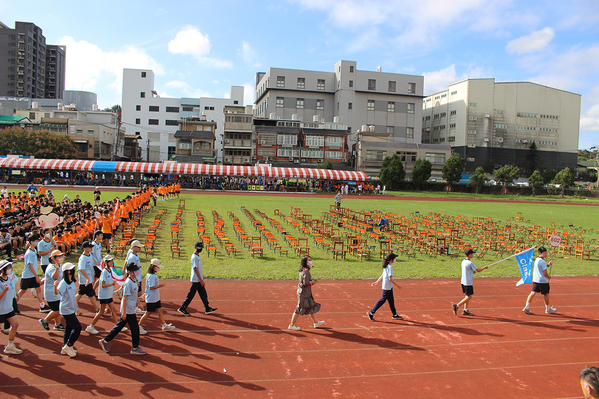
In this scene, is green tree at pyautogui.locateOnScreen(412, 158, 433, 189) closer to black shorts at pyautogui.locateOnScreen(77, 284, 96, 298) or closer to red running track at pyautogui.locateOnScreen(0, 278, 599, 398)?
red running track at pyautogui.locateOnScreen(0, 278, 599, 398)

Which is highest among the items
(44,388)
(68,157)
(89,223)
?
(68,157)

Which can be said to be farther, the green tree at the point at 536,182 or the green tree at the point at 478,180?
the green tree at the point at 536,182

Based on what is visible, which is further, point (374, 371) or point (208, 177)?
point (208, 177)

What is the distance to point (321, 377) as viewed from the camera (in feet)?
21.7

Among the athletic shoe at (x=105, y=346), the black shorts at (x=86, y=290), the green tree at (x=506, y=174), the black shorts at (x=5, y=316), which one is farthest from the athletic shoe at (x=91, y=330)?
the green tree at (x=506, y=174)

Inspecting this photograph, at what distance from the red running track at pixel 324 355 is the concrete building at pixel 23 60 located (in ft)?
394

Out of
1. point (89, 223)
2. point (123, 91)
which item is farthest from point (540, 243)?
point (123, 91)

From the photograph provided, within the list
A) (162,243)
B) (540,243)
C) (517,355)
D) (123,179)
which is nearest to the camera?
(517,355)

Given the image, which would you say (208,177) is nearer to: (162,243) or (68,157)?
(68,157)

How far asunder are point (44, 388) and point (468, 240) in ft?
66.7

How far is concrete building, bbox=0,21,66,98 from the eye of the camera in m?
99.9

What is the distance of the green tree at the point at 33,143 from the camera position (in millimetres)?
56875

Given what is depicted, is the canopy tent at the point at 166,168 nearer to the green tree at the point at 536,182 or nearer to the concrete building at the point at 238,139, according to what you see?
the concrete building at the point at 238,139

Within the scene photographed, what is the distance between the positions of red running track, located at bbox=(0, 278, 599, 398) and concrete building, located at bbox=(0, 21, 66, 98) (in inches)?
4728
